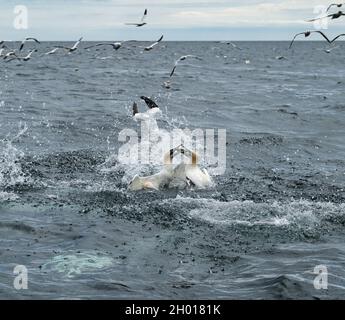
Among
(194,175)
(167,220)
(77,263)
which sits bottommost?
(77,263)

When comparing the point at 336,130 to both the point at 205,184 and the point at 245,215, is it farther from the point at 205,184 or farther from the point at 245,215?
the point at 245,215

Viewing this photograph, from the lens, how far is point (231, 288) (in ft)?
32.7

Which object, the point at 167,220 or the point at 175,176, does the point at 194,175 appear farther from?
the point at 167,220

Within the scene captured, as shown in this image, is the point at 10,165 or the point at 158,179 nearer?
the point at 158,179

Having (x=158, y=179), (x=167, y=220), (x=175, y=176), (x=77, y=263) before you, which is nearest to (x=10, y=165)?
(x=158, y=179)

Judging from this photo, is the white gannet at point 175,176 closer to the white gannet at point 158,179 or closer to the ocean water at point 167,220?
the white gannet at point 158,179

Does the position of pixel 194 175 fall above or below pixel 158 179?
above

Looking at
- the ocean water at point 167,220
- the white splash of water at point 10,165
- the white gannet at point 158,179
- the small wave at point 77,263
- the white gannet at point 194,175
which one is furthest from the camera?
the white splash of water at point 10,165

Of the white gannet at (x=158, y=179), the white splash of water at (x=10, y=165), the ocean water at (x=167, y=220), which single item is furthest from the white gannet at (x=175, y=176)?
the white splash of water at (x=10, y=165)

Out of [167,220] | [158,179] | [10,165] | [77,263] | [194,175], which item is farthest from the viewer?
[10,165]

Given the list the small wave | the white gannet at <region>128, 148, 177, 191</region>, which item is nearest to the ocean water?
the small wave

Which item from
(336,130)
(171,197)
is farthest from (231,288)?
(336,130)

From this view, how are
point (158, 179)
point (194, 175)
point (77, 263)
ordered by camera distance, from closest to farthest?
point (77, 263)
point (158, 179)
point (194, 175)

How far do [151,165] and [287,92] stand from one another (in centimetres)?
2783
